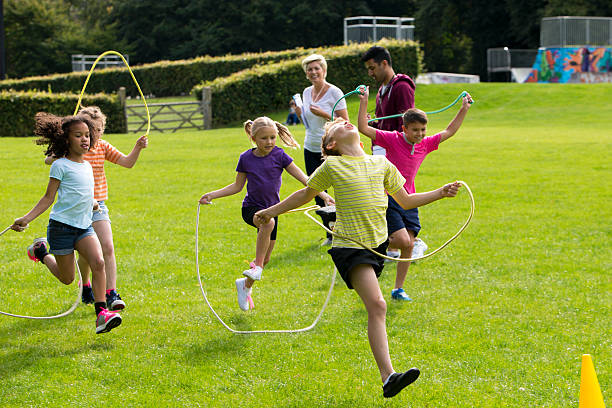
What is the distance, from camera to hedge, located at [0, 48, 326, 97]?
4056cm

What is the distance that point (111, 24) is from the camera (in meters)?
70.1

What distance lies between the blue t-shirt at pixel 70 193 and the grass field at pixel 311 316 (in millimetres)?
1108

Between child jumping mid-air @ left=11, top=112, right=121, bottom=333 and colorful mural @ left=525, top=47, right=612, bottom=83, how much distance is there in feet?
140

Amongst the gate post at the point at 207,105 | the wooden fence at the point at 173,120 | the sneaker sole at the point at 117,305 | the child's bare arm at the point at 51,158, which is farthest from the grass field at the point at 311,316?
the gate post at the point at 207,105

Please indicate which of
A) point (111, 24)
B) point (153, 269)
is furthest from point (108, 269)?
point (111, 24)

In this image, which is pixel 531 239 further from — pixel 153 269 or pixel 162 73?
pixel 162 73

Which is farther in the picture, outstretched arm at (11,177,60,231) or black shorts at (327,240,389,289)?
outstretched arm at (11,177,60,231)

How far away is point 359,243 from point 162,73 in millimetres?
39984

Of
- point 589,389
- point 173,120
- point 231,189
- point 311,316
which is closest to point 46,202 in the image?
point 231,189

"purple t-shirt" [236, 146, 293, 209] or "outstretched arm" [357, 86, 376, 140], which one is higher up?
"outstretched arm" [357, 86, 376, 140]

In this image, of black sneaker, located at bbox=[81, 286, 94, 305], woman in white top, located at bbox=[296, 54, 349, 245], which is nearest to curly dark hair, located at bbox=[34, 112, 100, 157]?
black sneaker, located at bbox=[81, 286, 94, 305]

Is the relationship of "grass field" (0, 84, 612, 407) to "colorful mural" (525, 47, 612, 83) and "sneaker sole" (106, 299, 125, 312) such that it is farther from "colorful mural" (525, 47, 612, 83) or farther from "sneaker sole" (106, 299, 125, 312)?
"colorful mural" (525, 47, 612, 83)

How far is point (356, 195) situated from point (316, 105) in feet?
13.7

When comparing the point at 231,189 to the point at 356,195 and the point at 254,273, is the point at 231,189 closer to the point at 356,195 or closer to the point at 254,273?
the point at 254,273
